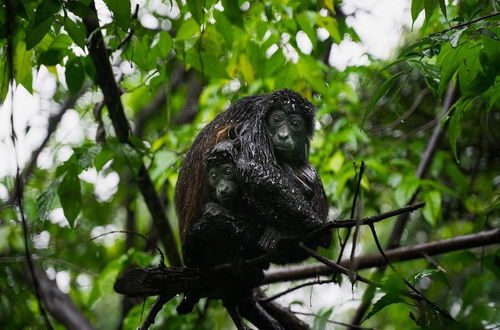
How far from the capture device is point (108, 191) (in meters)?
5.04

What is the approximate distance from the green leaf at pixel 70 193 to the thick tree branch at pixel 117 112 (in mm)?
370

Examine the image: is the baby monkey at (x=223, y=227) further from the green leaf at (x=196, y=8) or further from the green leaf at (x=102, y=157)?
the green leaf at (x=102, y=157)

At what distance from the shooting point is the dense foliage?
5.47 feet

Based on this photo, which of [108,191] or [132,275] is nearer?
[132,275]

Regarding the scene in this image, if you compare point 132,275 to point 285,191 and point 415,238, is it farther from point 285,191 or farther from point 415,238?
point 415,238

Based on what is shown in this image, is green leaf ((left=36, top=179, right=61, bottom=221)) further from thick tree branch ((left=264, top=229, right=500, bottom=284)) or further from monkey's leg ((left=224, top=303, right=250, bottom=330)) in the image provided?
thick tree branch ((left=264, top=229, right=500, bottom=284))

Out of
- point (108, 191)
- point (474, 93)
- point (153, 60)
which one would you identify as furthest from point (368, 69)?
point (108, 191)

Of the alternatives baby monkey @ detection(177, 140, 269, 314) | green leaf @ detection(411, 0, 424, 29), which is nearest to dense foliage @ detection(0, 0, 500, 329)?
green leaf @ detection(411, 0, 424, 29)

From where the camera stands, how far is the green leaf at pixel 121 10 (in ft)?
5.24

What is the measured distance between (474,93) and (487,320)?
66cm

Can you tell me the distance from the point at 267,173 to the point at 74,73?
963 mm

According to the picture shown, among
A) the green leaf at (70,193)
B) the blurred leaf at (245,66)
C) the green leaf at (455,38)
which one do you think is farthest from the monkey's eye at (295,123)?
the blurred leaf at (245,66)

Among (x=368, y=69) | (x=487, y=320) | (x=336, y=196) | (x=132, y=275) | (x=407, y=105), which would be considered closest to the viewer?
(x=487, y=320)

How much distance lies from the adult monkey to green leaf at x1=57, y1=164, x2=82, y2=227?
17.8 inches
